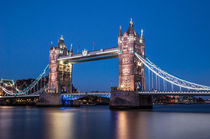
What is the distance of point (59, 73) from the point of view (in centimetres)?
4988

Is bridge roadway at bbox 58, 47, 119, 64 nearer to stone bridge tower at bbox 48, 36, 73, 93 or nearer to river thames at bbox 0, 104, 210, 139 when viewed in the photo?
stone bridge tower at bbox 48, 36, 73, 93

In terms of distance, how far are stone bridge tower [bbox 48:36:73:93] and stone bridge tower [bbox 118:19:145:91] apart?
16.4 meters

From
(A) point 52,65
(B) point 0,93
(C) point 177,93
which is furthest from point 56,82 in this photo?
(B) point 0,93

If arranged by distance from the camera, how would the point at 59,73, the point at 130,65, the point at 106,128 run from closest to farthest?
1. the point at 106,128
2. the point at 130,65
3. the point at 59,73

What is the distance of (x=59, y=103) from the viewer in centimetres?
4759

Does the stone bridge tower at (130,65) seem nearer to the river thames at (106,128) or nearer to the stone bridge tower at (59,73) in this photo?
the river thames at (106,128)

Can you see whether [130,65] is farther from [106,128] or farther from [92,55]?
[106,128]

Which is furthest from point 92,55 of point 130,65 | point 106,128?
point 106,128

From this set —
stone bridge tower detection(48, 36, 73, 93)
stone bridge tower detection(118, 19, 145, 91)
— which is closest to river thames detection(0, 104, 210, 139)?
stone bridge tower detection(118, 19, 145, 91)

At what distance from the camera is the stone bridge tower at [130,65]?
1457 inches

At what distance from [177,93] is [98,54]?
15.1 m

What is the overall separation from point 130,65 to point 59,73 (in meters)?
18.1

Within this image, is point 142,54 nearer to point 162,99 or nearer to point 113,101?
point 113,101

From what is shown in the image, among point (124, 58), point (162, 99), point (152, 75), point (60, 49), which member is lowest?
point (162, 99)
